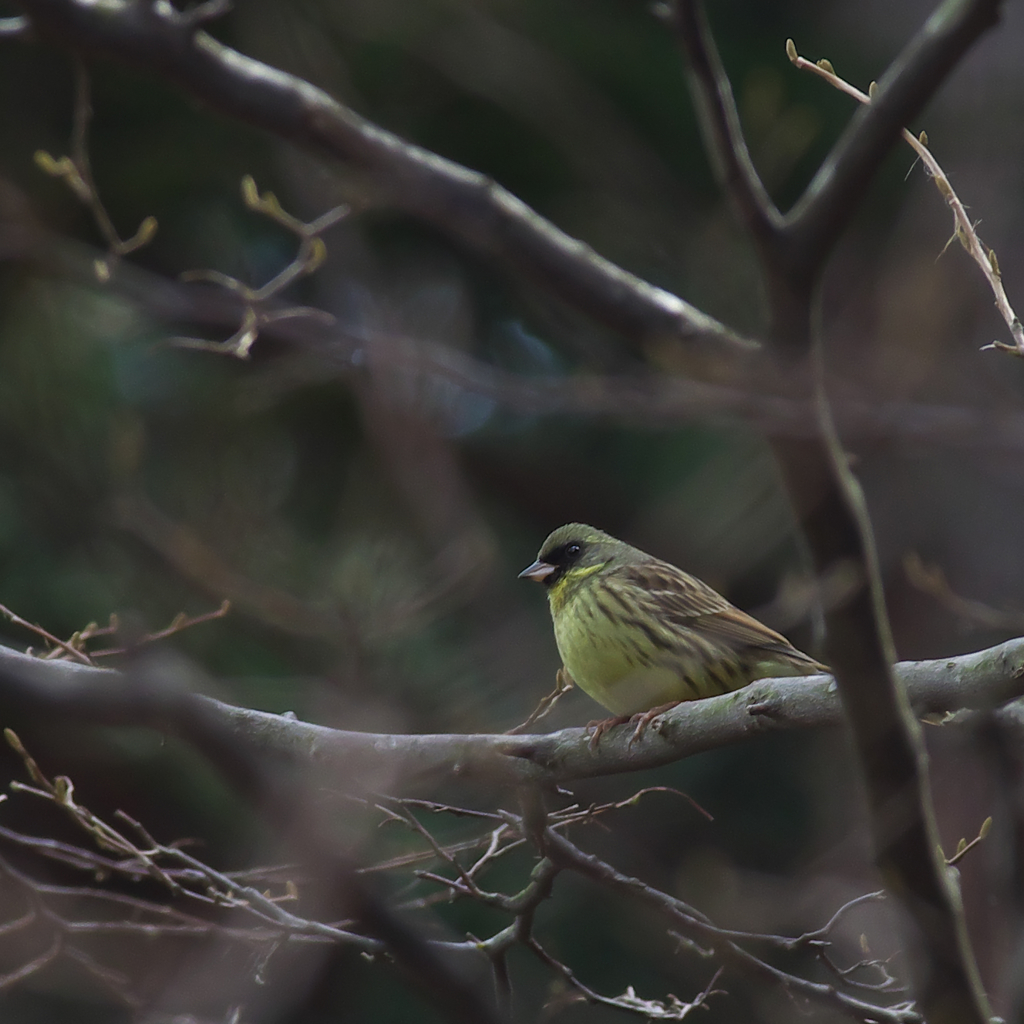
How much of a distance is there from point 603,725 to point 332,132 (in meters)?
1.98

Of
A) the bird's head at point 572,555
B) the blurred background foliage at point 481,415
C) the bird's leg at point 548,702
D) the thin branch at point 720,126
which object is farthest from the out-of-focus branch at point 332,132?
the bird's head at point 572,555

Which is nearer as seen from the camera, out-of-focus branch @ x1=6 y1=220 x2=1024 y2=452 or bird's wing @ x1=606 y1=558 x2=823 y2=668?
out-of-focus branch @ x1=6 y1=220 x2=1024 y2=452

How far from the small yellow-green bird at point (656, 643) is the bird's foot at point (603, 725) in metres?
0.44

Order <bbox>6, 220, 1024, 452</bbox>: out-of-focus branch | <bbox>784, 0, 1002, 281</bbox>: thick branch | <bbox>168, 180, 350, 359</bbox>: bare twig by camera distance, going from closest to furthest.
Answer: <bbox>784, 0, 1002, 281</bbox>: thick branch, <bbox>6, 220, 1024, 452</bbox>: out-of-focus branch, <bbox>168, 180, 350, 359</bbox>: bare twig

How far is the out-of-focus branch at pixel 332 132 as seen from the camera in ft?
12.4

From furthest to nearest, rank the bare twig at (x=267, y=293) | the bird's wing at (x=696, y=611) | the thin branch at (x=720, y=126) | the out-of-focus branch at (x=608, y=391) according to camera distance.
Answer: the bird's wing at (x=696, y=611), the bare twig at (x=267, y=293), the out-of-focus branch at (x=608, y=391), the thin branch at (x=720, y=126)

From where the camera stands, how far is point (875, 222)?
34.5 feet

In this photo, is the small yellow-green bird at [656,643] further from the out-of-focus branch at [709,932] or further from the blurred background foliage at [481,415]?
the out-of-focus branch at [709,932]

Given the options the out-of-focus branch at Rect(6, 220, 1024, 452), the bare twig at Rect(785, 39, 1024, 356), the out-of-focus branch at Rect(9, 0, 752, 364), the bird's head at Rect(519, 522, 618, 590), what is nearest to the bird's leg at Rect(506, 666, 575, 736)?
the out-of-focus branch at Rect(6, 220, 1024, 452)

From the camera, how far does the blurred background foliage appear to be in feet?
12.1

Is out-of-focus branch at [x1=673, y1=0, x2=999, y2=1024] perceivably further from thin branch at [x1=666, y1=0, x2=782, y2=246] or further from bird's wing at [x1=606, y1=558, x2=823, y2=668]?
bird's wing at [x1=606, y1=558, x2=823, y2=668]

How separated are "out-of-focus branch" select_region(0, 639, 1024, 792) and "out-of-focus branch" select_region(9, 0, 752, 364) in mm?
1142

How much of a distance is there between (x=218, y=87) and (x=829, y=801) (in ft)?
18.7

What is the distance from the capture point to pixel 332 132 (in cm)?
397
